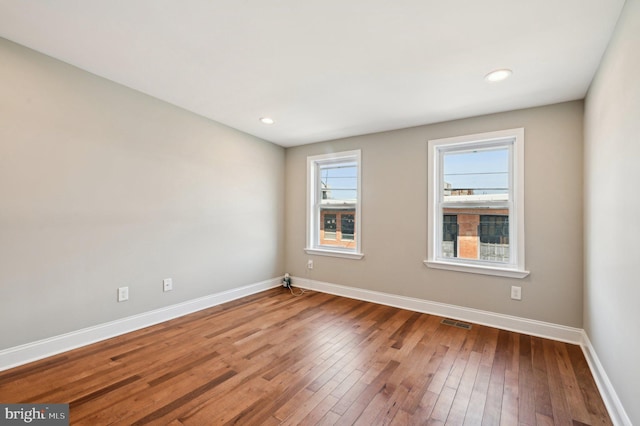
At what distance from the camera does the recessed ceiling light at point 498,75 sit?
224cm

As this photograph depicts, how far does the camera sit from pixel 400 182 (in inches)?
144

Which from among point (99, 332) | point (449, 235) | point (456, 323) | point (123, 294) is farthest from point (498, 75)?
point (99, 332)

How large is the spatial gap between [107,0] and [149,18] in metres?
0.21

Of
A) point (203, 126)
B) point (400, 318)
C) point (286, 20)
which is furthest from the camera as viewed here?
point (203, 126)

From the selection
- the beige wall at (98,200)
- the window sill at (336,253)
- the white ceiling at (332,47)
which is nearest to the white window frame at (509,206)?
the white ceiling at (332,47)

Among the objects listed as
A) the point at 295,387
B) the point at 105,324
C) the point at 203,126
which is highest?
the point at 203,126

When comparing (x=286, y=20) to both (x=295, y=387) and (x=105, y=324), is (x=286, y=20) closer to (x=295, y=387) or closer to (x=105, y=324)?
(x=295, y=387)

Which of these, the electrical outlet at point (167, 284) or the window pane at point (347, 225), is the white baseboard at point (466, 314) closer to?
the window pane at point (347, 225)

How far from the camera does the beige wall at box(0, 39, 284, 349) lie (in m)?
2.09

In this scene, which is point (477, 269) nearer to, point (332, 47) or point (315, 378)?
point (315, 378)

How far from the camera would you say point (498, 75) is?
229 centimetres

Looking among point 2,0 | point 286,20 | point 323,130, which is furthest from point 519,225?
point 2,0

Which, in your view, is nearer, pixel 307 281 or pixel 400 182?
pixel 400 182

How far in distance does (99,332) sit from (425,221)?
3569mm
